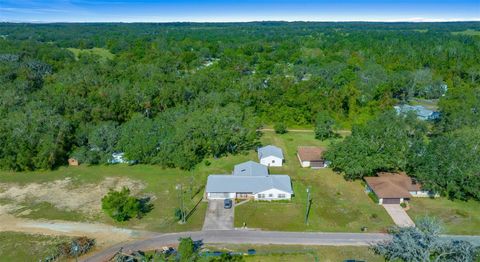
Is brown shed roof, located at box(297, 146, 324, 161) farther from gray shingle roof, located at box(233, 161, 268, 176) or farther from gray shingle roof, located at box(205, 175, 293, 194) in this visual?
gray shingle roof, located at box(205, 175, 293, 194)

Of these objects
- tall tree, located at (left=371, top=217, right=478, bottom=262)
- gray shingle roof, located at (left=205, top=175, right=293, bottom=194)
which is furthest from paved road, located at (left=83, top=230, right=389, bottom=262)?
gray shingle roof, located at (left=205, top=175, right=293, bottom=194)

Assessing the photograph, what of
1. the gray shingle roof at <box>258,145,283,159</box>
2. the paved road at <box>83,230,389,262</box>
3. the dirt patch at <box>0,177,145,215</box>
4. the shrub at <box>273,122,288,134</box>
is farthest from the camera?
the shrub at <box>273,122,288,134</box>

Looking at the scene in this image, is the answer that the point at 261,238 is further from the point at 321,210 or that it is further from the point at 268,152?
the point at 268,152

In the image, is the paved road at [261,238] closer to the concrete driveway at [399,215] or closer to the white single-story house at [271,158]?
the concrete driveway at [399,215]

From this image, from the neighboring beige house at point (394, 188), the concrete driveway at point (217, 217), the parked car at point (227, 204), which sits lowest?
the concrete driveway at point (217, 217)

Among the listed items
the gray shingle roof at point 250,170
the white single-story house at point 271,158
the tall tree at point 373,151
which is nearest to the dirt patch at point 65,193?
the gray shingle roof at point 250,170

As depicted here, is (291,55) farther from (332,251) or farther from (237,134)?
(332,251)

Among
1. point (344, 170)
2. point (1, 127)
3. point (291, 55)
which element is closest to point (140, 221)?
point (344, 170)
